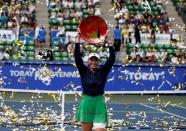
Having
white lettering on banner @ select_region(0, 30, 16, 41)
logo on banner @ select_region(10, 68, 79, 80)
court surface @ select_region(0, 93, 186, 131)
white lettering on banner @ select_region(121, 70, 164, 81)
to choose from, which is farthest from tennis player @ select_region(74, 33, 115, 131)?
white lettering on banner @ select_region(0, 30, 16, 41)

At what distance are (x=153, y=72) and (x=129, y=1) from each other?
8971 mm

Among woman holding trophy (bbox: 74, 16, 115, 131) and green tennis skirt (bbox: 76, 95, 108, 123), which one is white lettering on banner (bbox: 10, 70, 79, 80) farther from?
green tennis skirt (bbox: 76, 95, 108, 123)

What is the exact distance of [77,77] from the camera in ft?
77.7

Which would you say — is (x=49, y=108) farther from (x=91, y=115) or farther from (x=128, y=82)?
(x=91, y=115)

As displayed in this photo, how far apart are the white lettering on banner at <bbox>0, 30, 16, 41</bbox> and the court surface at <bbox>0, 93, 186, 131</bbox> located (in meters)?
5.52

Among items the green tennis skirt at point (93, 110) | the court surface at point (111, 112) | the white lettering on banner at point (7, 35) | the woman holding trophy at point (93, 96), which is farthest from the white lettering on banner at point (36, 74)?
the green tennis skirt at point (93, 110)

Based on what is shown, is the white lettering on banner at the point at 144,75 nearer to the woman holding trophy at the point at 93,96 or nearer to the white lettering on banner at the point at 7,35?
the white lettering on banner at the point at 7,35

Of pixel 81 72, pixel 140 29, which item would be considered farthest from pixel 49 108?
pixel 140 29

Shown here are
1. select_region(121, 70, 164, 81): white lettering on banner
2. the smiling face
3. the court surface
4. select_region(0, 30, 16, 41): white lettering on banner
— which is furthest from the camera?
select_region(0, 30, 16, 41): white lettering on banner

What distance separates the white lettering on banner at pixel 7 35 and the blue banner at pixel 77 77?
4.51m

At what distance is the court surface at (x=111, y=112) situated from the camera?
1398 cm

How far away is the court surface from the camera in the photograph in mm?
13977

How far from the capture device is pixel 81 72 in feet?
29.8

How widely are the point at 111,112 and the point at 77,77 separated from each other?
241 inches
